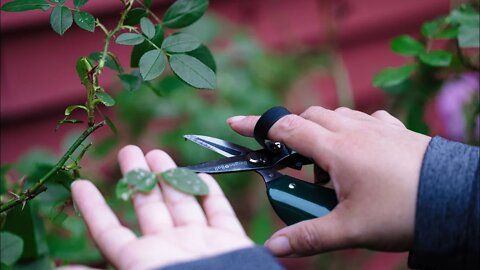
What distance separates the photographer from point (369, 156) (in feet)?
3.19

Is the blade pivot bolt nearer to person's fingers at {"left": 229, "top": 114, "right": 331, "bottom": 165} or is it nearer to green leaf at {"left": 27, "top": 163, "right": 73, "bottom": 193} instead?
person's fingers at {"left": 229, "top": 114, "right": 331, "bottom": 165}

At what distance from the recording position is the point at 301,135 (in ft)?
3.34

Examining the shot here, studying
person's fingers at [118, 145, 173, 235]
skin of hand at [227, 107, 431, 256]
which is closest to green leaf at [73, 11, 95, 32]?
person's fingers at [118, 145, 173, 235]

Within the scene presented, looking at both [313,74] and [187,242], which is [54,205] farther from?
[313,74]

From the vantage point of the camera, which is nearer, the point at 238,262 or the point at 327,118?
the point at 238,262

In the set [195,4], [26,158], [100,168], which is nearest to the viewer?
[195,4]

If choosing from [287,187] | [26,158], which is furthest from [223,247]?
[26,158]

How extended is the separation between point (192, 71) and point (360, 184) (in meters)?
0.30

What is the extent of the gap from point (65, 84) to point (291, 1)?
3.50ft

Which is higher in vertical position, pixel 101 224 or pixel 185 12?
pixel 185 12

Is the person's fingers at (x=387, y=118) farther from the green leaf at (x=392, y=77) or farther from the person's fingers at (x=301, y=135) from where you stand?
the green leaf at (x=392, y=77)

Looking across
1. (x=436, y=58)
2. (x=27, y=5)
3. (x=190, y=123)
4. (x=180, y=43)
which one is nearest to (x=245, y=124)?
(x=180, y=43)

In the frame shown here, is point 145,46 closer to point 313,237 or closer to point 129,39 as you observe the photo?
point 129,39

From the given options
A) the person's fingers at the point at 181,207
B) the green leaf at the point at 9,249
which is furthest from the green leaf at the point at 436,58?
the green leaf at the point at 9,249
